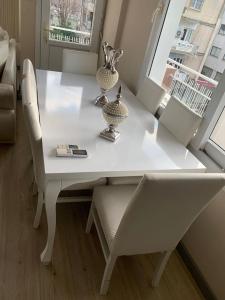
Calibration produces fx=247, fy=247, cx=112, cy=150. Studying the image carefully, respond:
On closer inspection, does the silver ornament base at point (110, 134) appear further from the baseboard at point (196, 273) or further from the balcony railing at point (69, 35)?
the balcony railing at point (69, 35)

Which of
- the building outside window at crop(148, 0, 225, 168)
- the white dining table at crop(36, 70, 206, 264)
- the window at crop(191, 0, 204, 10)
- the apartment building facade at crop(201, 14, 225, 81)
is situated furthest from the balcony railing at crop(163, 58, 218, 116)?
the white dining table at crop(36, 70, 206, 264)

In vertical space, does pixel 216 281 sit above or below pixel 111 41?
below

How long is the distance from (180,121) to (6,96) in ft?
4.99

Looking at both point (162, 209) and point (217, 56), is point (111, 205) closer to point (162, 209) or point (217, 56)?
point (162, 209)

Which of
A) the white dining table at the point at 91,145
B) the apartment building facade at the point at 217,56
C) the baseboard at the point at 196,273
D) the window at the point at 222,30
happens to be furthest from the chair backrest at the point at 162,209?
the window at the point at 222,30

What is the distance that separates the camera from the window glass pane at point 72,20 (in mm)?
3449

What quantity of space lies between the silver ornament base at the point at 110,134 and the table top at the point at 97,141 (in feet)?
0.09

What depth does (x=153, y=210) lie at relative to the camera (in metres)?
1.05

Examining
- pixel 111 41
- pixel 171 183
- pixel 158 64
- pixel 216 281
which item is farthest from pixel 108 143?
pixel 111 41

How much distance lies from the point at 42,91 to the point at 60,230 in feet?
3.52

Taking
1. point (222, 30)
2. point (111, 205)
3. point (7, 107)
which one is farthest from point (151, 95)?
point (7, 107)

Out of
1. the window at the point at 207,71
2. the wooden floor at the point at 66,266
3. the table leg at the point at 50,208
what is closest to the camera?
the table leg at the point at 50,208

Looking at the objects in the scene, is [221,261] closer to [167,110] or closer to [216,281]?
[216,281]

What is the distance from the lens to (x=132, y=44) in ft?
9.33
